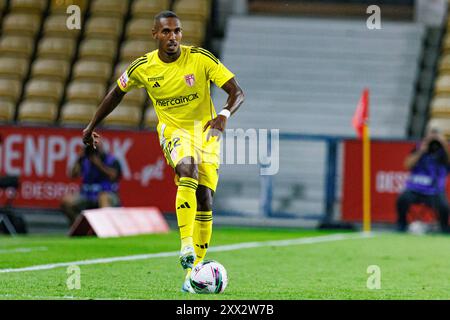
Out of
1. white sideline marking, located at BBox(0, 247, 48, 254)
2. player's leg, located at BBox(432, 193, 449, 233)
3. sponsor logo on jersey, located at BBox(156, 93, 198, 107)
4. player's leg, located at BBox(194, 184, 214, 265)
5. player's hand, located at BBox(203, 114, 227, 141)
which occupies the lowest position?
player's leg, located at BBox(432, 193, 449, 233)

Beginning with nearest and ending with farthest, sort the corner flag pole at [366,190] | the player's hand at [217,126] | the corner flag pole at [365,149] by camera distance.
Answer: the player's hand at [217,126] → the corner flag pole at [365,149] → the corner flag pole at [366,190]

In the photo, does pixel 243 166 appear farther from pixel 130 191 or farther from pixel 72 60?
pixel 72 60

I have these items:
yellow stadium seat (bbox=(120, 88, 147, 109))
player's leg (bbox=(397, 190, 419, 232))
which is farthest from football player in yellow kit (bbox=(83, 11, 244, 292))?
yellow stadium seat (bbox=(120, 88, 147, 109))

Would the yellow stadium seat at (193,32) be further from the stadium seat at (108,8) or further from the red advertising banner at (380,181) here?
the red advertising banner at (380,181)

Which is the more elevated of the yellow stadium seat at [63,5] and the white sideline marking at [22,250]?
the yellow stadium seat at [63,5]

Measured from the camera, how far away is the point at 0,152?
67.2 feet

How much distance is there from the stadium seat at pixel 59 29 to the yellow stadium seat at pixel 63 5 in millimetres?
258

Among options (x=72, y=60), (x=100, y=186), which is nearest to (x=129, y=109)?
(x=72, y=60)

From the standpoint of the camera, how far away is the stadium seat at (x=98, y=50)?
24.6 m

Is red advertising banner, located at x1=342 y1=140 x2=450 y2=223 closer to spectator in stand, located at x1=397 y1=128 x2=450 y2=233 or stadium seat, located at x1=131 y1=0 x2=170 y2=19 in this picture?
spectator in stand, located at x1=397 y1=128 x2=450 y2=233

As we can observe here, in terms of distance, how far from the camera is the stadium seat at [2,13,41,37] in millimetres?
25172

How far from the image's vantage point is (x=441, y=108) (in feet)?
74.2

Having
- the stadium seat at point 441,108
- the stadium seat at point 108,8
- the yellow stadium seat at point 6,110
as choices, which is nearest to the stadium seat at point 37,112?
the yellow stadium seat at point 6,110

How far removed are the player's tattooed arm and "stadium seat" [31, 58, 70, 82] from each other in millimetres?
15002
